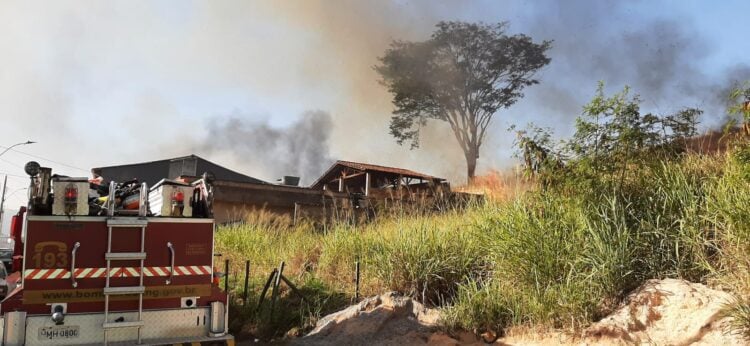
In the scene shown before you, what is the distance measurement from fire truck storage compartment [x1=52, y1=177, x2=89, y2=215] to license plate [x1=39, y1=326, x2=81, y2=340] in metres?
0.99

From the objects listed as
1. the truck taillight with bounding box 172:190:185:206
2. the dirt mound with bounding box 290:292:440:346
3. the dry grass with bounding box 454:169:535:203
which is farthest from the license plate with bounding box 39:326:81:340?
the dry grass with bounding box 454:169:535:203

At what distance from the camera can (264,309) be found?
25.9 ft

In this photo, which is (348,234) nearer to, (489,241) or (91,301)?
(489,241)

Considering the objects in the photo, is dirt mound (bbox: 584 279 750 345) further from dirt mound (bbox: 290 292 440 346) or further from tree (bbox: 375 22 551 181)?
tree (bbox: 375 22 551 181)

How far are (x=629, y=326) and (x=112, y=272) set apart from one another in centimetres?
478

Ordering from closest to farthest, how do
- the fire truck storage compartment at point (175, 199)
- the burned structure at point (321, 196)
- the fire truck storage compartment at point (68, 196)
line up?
the fire truck storage compartment at point (68, 196), the fire truck storage compartment at point (175, 199), the burned structure at point (321, 196)

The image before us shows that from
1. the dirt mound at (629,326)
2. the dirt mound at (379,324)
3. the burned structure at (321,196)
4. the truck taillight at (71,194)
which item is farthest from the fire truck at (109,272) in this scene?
the dirt mound at (629,326)

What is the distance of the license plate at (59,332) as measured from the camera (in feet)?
16.0

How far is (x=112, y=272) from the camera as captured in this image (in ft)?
17.0

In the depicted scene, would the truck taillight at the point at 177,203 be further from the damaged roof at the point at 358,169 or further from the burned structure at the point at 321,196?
the damaged roof at the point at 358,169

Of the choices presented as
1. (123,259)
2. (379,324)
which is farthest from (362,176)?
(123,259)

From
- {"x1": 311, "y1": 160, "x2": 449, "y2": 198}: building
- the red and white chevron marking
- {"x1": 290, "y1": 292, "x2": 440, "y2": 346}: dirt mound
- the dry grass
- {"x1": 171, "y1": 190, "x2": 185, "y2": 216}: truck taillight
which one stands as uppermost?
{"x1": 311, "y1": 160, "x2": 449, "y2": 198}: building

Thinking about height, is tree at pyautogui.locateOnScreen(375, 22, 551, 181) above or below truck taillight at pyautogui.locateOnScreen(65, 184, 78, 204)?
above

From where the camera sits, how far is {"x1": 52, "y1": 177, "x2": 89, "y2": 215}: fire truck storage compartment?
16.5 feet
